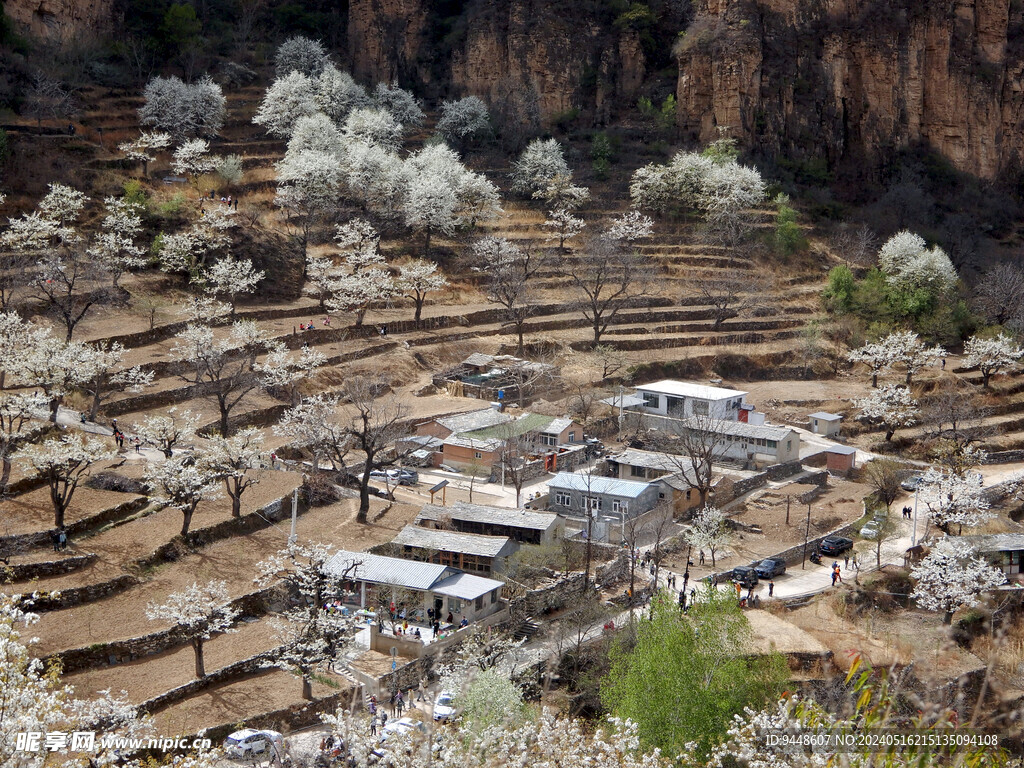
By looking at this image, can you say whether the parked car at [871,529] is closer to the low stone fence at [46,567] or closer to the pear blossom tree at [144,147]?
the low stone fence at [46,567]

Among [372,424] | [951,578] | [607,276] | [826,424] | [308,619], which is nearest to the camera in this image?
[308,619]

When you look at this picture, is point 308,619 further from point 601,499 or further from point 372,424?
point 372,424

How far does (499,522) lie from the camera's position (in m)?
39.4

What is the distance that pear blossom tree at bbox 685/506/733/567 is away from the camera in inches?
1574

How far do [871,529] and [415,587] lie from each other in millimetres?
18877

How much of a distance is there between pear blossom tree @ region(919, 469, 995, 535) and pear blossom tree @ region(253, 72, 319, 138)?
158 feet

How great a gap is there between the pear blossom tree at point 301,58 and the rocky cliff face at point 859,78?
26.9 m

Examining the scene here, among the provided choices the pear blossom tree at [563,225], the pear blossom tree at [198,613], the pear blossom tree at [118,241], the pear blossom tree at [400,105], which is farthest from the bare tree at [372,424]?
the pear blossom tree at [400,105]

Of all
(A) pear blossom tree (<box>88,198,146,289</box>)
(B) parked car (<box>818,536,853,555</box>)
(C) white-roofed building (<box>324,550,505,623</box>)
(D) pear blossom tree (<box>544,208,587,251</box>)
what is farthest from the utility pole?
(A) pear blossom tree (<box>88,198,146,289</box>)

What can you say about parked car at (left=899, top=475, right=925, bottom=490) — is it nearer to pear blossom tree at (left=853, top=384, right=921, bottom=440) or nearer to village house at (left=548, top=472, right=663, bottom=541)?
pear blossom tree at (left=853, top=384, right=921, bottom=440)

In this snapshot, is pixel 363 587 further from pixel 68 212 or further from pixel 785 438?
pixel 68 212

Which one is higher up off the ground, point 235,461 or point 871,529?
point 235,461

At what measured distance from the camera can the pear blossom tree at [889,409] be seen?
A: 177ft

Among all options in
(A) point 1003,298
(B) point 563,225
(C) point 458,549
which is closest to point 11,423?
(C) point 458,549
